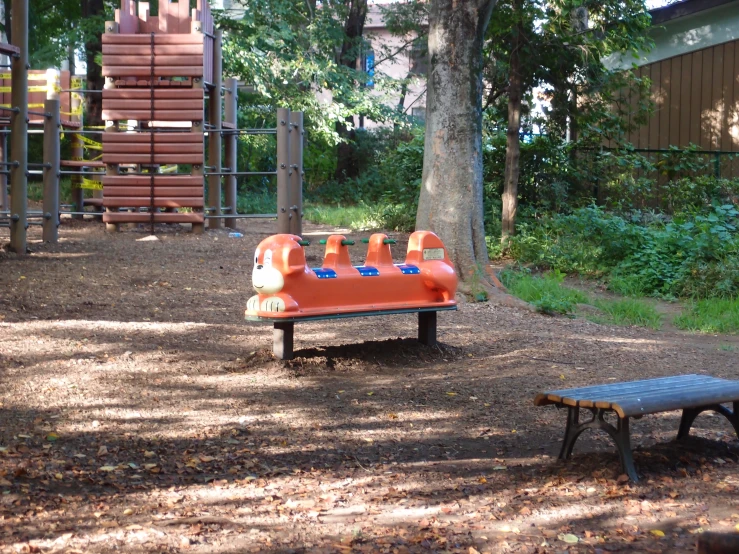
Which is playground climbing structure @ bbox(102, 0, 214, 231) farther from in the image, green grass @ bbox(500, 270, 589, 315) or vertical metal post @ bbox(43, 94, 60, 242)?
green grass @ bbox(500, 270, 589, 315)

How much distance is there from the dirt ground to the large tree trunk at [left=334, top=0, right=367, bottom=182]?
19.7 metres

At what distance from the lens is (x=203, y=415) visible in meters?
5.01

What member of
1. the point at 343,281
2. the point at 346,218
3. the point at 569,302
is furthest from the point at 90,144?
the point at 343,281

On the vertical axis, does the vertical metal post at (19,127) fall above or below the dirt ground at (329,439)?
above

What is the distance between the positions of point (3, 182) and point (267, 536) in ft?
45.8

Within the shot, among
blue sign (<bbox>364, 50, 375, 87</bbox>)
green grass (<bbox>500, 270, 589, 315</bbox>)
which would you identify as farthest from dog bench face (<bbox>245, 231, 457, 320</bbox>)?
blue sign (<bbox>364, 50, 375, 87</bbox>)

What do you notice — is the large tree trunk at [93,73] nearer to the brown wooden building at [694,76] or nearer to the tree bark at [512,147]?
the tree bark at [512,147]

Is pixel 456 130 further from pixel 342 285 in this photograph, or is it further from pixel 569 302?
pixel 342 285

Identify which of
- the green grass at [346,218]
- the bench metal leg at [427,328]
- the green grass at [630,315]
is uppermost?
the green grass at [346,218]

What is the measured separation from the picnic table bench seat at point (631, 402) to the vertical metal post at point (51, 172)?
345 inches

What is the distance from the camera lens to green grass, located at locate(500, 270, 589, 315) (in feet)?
29.1

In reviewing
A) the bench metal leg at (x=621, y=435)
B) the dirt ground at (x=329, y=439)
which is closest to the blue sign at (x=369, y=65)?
the dirt ground at (x=329, y=439)

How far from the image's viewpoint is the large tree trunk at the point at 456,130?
375 inches

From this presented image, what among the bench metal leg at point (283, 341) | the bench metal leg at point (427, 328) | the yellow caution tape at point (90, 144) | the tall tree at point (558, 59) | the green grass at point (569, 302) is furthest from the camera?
the yellow caution tape at point (90, 144)
